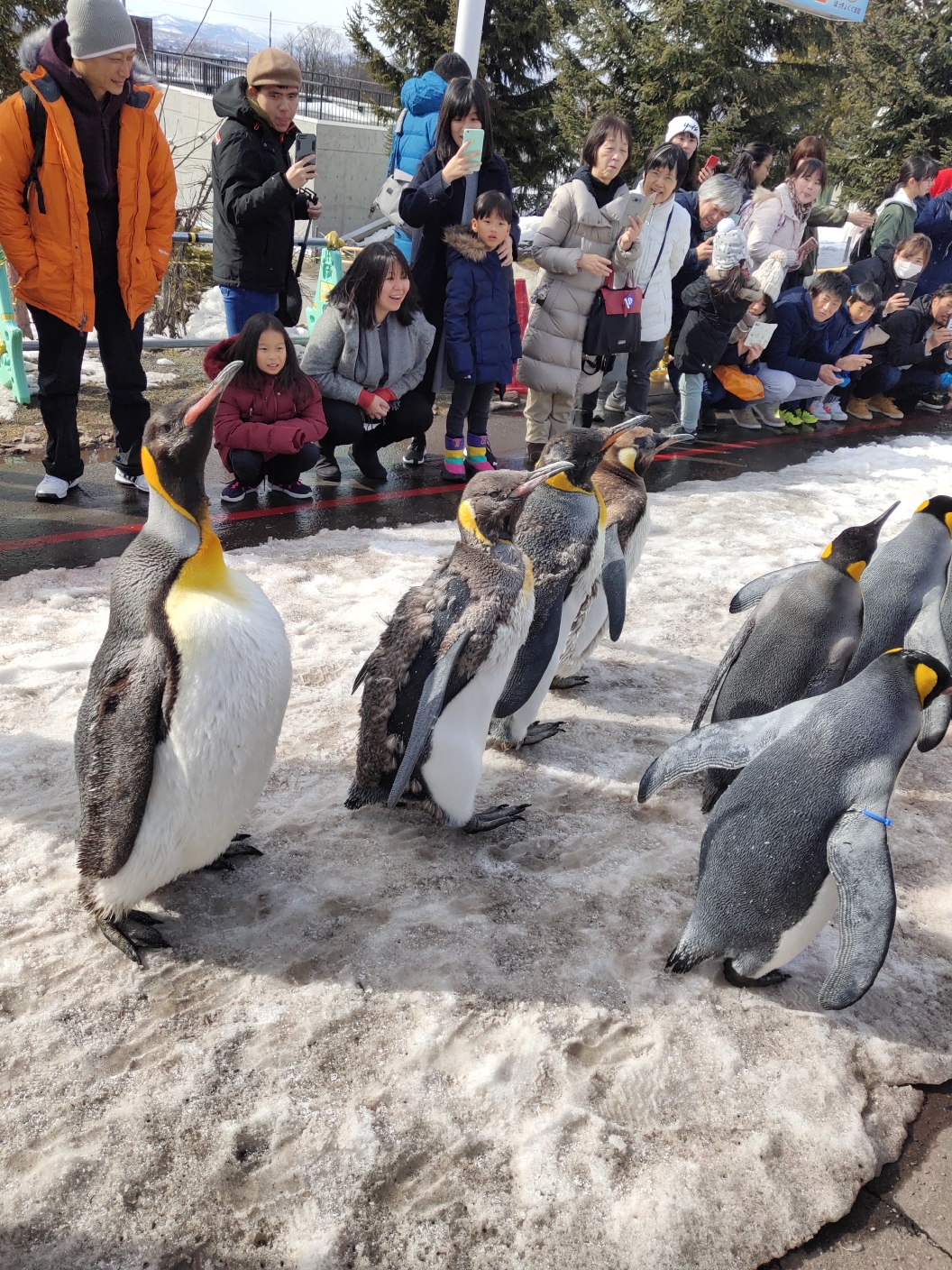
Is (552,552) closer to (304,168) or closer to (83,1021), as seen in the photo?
(83,1021)

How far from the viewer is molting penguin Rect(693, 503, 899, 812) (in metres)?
2.28


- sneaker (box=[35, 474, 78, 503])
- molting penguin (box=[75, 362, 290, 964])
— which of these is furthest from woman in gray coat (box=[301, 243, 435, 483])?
molting penguin (box=[75, 362, 290, 964])

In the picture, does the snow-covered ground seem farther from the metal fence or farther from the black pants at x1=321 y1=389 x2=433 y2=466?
the metal fence

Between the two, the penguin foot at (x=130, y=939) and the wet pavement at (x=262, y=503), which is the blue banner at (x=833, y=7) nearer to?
the wet pavement at (x=262, y=503)

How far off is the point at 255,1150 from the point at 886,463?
18.4 feet

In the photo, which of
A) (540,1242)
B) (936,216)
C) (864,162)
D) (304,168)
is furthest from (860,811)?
(864,162)

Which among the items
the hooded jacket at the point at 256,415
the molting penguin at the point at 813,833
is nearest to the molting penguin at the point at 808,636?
the molting penguin at the point at 813,833

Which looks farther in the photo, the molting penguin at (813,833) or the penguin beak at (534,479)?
the penguin beak at (534,479)

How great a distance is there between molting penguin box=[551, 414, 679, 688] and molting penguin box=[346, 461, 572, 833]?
60cm

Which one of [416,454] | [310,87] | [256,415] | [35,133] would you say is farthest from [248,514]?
[310,87]

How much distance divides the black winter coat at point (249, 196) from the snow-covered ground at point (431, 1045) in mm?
2471

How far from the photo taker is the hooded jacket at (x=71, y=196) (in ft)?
10.8

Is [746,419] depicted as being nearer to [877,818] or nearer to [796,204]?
[796,204]

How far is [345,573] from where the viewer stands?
3559mm
